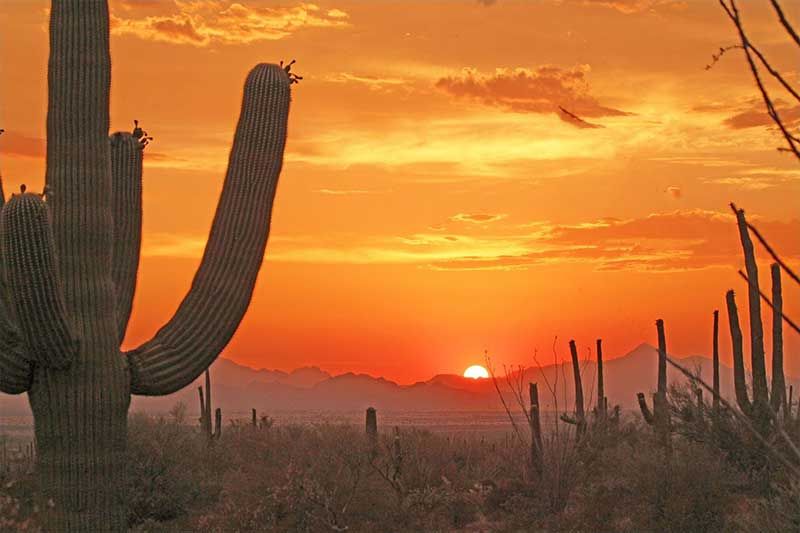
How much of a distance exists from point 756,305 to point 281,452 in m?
10.9

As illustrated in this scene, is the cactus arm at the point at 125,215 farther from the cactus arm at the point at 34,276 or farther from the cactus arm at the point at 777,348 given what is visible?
the cactus arm at the point at 777,348

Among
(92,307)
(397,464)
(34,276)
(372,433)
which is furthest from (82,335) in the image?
(372,433)

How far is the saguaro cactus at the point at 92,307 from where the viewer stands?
11.2 m

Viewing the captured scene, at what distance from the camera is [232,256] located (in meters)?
12.1

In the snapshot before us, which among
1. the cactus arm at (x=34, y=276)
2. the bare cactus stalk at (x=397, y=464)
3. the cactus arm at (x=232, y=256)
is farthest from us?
the bare cactus stalk at (x=397, y=464)

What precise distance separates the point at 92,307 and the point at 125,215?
7.78ft

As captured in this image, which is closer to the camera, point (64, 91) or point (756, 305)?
point (64, 91)

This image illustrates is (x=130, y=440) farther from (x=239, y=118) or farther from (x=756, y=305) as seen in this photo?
(x=756, y=305)

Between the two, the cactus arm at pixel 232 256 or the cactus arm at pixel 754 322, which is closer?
the cactus arm at pixel 232 256

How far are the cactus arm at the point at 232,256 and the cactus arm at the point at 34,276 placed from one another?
49.6 inches

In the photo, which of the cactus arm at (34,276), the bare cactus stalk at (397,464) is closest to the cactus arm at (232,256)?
the cactus arm at (34,276)

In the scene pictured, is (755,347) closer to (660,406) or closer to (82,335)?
(660,406)

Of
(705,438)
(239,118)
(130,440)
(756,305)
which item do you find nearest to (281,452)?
(130,440)

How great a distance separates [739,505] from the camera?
58.3ft
